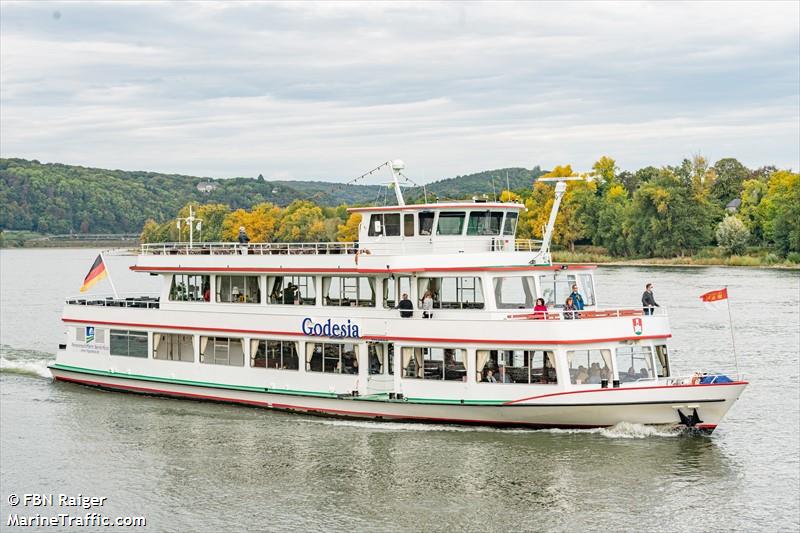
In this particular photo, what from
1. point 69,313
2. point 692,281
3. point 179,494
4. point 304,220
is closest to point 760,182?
point 692,281

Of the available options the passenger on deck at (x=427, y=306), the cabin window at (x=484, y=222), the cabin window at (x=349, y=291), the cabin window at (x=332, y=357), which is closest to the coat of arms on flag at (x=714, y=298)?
the cabin window at (x=484, y=222)

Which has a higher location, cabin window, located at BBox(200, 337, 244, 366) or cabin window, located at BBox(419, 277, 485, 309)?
cabin window, located at BBox(419, 277, 485, 309)

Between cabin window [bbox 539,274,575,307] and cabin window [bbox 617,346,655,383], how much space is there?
231cm

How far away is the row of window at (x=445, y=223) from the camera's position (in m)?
26.2

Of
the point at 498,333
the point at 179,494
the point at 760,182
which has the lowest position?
the point at 179,494

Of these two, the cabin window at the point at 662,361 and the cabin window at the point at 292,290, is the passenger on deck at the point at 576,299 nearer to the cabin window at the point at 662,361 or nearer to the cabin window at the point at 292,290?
the cabin window at the point at 662,361

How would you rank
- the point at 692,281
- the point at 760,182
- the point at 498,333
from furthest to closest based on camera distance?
the point at 760,182, the point at 692,281, the point at 498,333

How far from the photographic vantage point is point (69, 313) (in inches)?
1270

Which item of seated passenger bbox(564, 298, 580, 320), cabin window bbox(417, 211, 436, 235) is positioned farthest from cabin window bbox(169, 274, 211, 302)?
seated passenger bbox(564, 298, 580, 320)

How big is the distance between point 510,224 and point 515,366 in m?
4.39

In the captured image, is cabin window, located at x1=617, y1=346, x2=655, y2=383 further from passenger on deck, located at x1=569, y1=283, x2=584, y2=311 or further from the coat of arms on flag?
the coat of arms on flag

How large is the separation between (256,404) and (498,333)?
7.75m

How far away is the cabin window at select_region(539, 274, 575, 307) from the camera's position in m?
25.4

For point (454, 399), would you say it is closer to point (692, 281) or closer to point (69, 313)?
point (69, 313)
